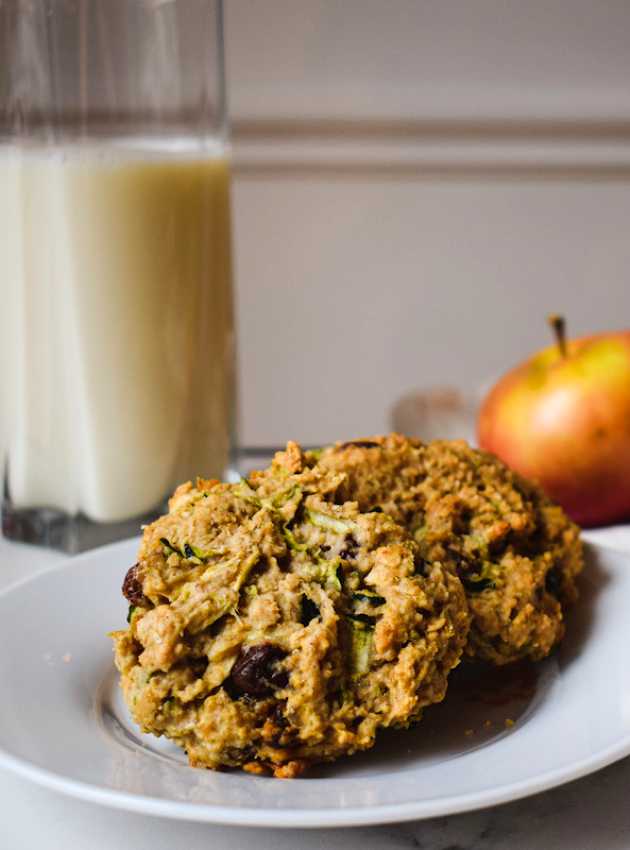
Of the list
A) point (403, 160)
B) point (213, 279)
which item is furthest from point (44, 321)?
point (403, 160)

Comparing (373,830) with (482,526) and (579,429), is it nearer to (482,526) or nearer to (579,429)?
(482,526)

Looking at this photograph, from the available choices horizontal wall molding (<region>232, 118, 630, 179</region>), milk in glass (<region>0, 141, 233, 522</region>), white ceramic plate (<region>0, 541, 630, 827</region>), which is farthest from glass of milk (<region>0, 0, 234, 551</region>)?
horizontal wall molding (<region>232, 118, 630, 179</region>)

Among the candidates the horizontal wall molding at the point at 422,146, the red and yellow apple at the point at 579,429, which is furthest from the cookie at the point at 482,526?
the horizontal wall molding at the point at 422,146

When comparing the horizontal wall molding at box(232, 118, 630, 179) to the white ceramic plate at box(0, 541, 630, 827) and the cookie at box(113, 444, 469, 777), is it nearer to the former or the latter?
the white ceramic plate at box(0, 541, 630, 827)

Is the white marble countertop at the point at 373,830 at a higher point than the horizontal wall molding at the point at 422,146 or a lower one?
lower

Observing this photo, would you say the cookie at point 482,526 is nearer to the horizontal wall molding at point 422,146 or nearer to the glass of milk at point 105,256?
the glass of milk at point 105,256

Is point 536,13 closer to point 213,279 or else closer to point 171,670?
point 213,279
